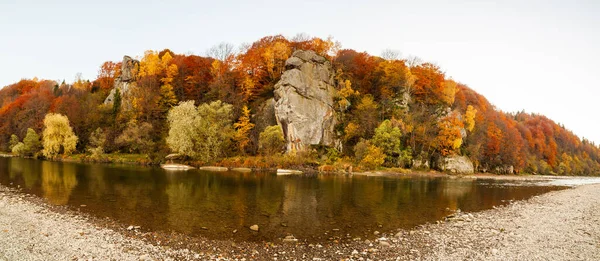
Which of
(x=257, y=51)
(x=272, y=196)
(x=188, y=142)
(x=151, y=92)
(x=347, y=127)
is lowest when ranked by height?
(x=272, y=196)

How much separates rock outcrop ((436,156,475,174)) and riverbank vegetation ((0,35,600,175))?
1802 mm

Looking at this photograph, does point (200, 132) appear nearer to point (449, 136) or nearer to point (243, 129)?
point (243, 129)

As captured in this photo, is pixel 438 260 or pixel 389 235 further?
pixel 389 235

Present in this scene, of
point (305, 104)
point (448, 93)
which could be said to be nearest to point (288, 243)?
point (305, 104)

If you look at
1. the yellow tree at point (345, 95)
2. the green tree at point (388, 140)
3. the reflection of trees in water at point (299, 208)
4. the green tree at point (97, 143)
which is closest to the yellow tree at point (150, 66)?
the green tree at point (97, 143)

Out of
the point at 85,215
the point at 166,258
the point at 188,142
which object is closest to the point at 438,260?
the point at 166,258

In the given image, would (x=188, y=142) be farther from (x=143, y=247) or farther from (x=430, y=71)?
(x=430, y=71)

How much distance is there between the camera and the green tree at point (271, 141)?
60.4 meters

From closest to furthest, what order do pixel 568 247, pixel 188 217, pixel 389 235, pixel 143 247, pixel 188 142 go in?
1. pixel 143 247
2. pixel 568 247
3. pixel 389 235
4. pixel 188 217
5. pixel 188 142

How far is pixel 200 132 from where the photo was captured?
5962cm

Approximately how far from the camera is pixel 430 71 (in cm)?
7638

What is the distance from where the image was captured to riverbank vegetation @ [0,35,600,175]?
198 feet

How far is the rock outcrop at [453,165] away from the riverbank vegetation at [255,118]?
180cm

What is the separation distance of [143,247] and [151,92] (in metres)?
75.3
